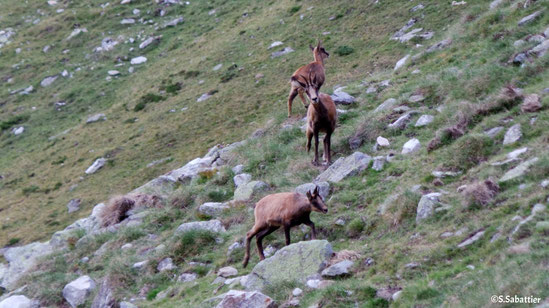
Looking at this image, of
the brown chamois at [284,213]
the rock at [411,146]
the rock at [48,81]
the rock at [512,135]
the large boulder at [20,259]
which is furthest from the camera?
the rock at [48,81]

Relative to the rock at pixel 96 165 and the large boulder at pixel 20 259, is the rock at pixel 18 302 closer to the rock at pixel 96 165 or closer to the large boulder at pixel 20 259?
the large boulder at pixel 20 259

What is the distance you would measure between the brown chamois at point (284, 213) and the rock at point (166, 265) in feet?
7.03

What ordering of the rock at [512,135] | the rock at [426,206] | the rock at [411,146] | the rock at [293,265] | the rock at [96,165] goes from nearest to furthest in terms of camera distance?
the rock at [293,265] < the rock at [426,206] < the rock at [512,135] < the rock at [411,146] < the rock at [96,165]

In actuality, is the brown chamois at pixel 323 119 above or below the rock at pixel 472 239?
below

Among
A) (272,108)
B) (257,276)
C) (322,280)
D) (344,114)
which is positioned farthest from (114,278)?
(272,108)

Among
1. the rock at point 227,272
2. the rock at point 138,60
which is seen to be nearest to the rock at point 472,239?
the rock at point 227,272

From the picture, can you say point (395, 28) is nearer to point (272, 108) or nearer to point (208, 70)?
point (272, 108)

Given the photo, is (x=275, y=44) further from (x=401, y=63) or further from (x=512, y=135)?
(x=512, y=135)

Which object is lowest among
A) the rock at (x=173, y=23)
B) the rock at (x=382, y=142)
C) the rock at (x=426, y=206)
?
the rock at (x=173, y=23)

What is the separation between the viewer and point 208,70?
98.0ft

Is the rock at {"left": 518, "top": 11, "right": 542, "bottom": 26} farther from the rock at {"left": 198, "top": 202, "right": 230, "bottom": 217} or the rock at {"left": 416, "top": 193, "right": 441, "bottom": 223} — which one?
the rock at {"left": 198, "top": 202, "right": 230, "bottom": 217}

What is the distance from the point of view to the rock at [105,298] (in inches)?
473

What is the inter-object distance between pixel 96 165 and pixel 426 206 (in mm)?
18118

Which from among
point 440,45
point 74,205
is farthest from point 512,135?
point 74,205
